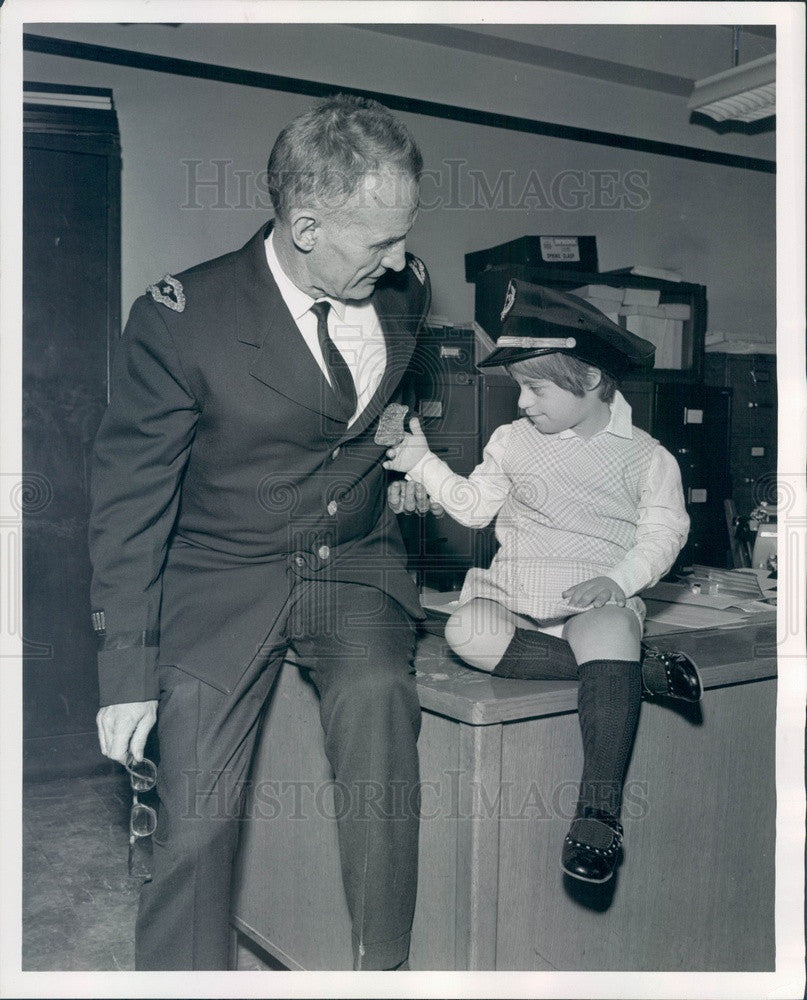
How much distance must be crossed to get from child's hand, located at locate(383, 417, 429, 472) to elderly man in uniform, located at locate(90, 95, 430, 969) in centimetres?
11

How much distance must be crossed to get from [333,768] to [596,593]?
47 centimetres

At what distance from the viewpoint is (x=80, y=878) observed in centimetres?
197

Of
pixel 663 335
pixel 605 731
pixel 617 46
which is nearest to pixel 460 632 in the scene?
pixel 605 731

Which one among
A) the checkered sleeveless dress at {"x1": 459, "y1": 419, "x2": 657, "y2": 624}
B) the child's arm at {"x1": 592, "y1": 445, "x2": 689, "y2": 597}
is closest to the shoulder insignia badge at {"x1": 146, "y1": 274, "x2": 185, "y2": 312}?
the checkered sleeveless dress at {"x1": 459, "y1": 419, "x2": 657, "y2": 624}

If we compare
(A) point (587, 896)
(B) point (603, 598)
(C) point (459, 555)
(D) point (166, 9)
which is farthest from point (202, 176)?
(A) point (587, 896)

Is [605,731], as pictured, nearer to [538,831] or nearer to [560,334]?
[538,831]

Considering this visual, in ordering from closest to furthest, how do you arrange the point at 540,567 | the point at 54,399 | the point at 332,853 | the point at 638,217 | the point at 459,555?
the point at 332,853, the point at 540,567, the point at 54,399, the point at 459,555, the point at 638,217

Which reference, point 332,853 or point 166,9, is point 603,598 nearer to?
point 332,853

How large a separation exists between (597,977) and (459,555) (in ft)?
5.73

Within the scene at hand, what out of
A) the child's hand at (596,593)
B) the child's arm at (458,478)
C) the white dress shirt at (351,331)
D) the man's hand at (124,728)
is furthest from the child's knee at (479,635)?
the man's hand at (124,728)

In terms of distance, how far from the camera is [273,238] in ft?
4.50

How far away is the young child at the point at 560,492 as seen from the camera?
143 cm

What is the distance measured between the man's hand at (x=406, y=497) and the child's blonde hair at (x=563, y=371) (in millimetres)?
266

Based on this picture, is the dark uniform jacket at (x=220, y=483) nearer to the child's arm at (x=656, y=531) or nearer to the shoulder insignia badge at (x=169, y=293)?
the shoulder insignia badge at (x=169, y=293)
